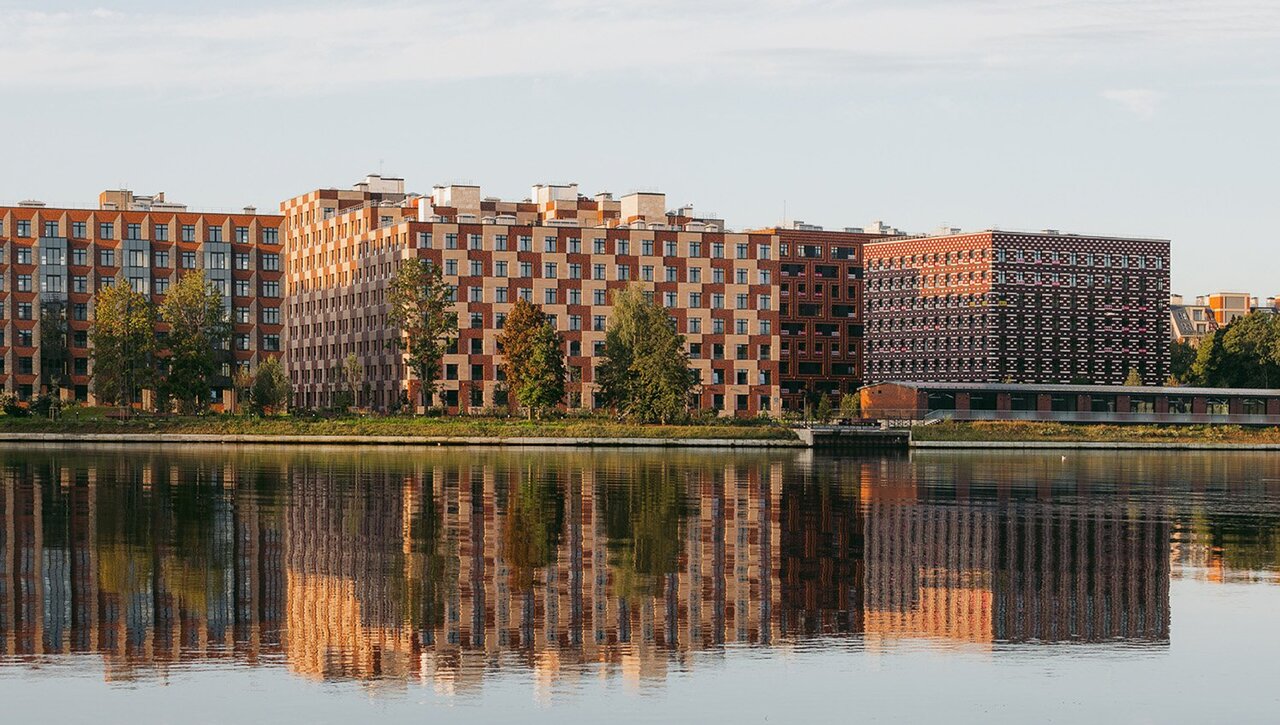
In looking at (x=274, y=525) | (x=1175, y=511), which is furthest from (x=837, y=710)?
(x=1175, y=511)

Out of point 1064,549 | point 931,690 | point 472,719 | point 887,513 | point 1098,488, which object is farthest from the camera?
point 1098,488

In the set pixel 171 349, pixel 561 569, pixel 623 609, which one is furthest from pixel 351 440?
pixel 623 609

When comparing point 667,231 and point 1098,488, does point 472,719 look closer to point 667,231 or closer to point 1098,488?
point 1098,488

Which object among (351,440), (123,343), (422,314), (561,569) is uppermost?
(422,314)

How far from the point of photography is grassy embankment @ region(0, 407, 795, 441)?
149750mm

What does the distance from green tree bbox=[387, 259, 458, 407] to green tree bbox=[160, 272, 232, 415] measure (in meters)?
18.3

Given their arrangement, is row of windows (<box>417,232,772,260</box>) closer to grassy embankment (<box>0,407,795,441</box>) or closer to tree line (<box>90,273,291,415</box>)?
tree line (<box>90,273,291,415</box>)

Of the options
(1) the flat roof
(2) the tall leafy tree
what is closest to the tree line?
(2) the tall leafy tree

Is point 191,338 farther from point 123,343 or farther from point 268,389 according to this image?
point 268,389

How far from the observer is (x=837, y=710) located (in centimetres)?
2645

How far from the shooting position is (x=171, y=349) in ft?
561

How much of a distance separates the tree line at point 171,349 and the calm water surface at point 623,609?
323ft

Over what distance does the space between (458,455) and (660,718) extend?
9855cm

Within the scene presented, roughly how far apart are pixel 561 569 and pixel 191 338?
441 feet
